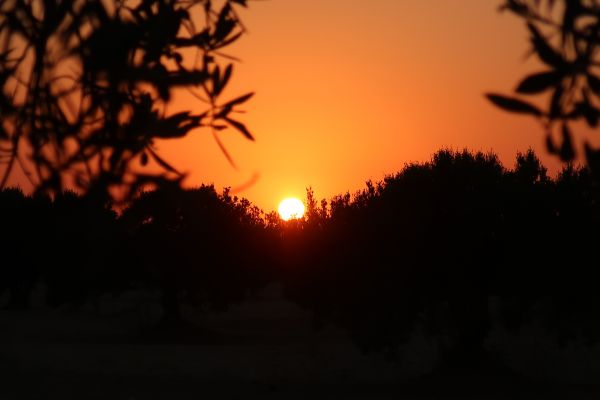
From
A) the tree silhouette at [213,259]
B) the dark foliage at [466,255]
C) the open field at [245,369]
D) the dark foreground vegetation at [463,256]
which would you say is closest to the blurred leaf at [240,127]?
the dark foreground vegetation at [463,256]

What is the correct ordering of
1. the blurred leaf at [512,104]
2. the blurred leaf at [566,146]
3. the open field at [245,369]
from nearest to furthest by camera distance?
the blurred leaf at [512,104], the blurred leaf at [566,146], the open field at [245,369]

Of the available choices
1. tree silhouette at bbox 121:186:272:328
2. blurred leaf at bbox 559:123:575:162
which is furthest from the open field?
blurred leaf at bbox 559:123:575:162

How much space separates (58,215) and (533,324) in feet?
87.5

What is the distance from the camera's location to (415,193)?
28547mm

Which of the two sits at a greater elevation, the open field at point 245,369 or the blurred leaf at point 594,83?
the blurred leaf at point 594,83

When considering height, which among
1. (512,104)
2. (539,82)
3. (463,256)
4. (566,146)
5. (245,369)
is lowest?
(245,369)

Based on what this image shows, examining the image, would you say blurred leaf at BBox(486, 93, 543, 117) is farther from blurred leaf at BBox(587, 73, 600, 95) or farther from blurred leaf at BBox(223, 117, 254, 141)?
blurred leaf at BBox(223, 117, 254, 141)

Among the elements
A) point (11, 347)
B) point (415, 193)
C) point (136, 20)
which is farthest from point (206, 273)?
point (136, 20)

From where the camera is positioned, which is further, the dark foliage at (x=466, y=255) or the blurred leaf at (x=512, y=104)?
the dark foliage at (x=466, y=255)

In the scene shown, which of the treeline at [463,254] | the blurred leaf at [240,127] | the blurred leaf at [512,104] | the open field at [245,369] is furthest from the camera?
the open field at [245,369]

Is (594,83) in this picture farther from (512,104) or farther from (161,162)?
(161,162)

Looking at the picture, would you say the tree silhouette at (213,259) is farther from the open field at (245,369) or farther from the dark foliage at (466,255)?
the dark foliage at (466,255)

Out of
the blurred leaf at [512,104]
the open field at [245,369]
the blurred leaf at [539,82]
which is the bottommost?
the open field at [245,369]

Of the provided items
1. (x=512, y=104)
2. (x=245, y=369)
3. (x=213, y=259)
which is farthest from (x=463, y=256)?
(x=512, y=104)
